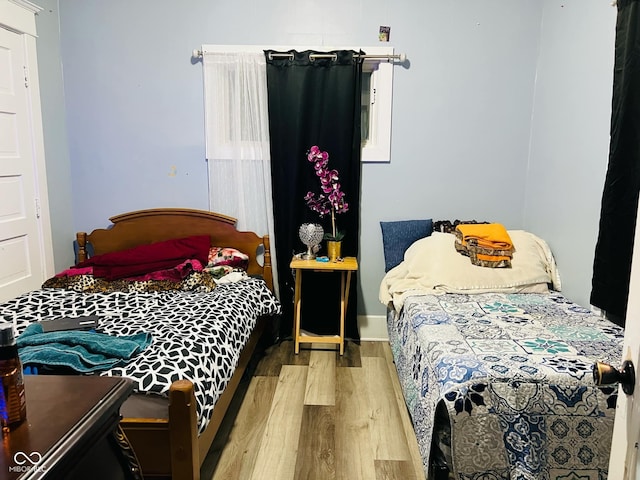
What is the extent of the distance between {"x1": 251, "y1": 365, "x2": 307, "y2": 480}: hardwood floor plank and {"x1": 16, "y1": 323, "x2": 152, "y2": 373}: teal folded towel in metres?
0.75

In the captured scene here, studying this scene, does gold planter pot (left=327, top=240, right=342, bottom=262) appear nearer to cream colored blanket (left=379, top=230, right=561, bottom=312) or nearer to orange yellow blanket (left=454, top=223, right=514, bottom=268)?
cream colored blanket (left=379, top=230, right=561, bottom=312)

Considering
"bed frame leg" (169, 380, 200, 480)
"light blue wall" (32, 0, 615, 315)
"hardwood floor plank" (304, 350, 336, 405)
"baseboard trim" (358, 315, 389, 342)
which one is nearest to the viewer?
"bed frame leg" (169, 380, 200, 480)

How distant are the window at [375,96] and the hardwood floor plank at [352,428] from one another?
60.6 inches

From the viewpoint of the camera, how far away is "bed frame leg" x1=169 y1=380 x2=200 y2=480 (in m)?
1.61

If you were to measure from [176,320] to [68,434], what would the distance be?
1572mm

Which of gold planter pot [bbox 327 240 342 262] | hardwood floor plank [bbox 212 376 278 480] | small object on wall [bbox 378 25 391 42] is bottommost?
hardwood floor plank [bbox 212 376 278 480]

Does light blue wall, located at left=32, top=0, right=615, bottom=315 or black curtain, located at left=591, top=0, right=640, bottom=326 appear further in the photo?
light blue wall, located at left=32, top=0, right=615, bottom=315

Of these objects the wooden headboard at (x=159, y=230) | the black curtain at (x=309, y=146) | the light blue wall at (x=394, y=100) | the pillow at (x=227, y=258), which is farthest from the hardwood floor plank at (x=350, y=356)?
the pillow at (x=227, y=258)

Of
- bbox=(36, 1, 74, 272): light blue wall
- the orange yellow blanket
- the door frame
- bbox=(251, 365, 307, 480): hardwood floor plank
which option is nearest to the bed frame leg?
bbox=(251, 365, 307, 480): hardwood floor plank

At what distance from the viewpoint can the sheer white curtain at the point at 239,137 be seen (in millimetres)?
3371

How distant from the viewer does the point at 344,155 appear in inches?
134

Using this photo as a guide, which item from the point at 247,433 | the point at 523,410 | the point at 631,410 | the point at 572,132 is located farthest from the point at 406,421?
the point at 572,132

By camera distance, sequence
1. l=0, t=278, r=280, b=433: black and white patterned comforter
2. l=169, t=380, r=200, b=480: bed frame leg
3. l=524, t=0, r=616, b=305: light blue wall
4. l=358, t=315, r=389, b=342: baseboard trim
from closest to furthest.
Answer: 1. l=169, t=380, r=200, b=480: bed frame leg
2. l=0, t=278, r=280, b=433: black and white patterned comforter
3. l=524, t=0, r=616, b=305: light blue wall
4. l=358, t=315, r=389, b=342: baseboard trim

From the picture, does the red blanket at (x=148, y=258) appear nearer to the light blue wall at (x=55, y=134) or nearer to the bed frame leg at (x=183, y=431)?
the light blue wall at (x=55, y=134)
